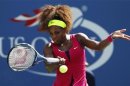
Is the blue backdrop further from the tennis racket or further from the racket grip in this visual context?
the racket grip

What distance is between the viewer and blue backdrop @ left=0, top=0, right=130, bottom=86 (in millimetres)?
7797

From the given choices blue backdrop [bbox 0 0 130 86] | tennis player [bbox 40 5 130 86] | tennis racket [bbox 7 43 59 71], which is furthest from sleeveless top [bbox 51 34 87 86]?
blue backdrop [bbox 0 0 130 86]

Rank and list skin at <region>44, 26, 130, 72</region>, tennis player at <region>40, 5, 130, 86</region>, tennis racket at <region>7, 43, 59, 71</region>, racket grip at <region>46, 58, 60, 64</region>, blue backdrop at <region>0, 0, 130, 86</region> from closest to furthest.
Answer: racket grip at <region>46, 58, 60, 64</region> → tennis racket at <region>7, 43, 59, 71</region> → skin at <region>44, 26, 130, 72</region> → tennis player at <region>40, 5, 130, 86</region> → blue backdrop at <region>0, 0, 130, 86</region>

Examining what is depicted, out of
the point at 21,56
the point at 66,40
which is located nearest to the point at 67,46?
the point at 66,40

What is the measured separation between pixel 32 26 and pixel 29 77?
72 centimetres

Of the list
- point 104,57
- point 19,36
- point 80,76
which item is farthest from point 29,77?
point 80,76

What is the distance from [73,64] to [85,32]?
8.56 ft

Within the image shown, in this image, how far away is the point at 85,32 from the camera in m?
7.82

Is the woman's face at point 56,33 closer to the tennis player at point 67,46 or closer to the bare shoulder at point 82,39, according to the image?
the tennis player at point 67,46

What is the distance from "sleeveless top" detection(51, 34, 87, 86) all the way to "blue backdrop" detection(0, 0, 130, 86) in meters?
2.52

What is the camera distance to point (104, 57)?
7.86 meters

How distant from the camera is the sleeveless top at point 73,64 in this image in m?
5.22

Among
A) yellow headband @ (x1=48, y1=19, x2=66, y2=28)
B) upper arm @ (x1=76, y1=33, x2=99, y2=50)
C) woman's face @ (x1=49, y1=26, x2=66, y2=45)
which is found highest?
yellow headband @ (x1=48, y1=19, x2=66, y2=28)

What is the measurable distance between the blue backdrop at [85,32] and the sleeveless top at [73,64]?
2.52 metres
